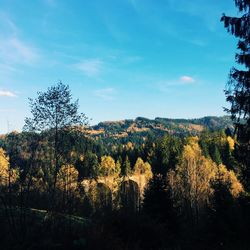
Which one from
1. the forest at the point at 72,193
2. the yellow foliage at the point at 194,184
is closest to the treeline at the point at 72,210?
the forest at the point at 72,193

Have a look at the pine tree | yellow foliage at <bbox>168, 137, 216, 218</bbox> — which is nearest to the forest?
the pine tree

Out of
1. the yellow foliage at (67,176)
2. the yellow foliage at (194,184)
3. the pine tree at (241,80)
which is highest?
the pine tree at (241,80)

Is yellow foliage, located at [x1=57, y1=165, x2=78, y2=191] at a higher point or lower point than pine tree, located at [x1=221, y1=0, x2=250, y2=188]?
lower

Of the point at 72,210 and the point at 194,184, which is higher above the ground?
the point at 72,210

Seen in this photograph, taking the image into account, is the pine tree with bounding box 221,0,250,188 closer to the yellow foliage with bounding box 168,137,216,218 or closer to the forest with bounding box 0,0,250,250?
the forest with bounding box 0,0,250,250

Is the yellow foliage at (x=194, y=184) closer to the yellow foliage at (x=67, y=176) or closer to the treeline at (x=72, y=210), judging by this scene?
the treeline at (x=72, y=210)

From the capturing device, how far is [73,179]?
2102 cm

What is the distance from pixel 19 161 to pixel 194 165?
46459 millimetres

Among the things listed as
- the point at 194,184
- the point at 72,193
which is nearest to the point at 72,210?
the point at 72,193

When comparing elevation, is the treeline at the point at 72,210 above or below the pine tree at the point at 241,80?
below

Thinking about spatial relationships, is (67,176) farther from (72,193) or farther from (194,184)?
(194,184)

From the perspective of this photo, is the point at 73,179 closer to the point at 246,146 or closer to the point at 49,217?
the point at 49,217

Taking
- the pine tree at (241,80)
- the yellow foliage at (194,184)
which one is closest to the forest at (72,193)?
the pine tree at (241,80)

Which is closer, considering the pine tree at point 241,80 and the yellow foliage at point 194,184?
the pine tree at point 241,80
